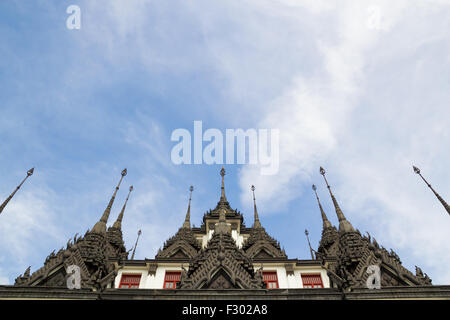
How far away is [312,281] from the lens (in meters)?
22.6

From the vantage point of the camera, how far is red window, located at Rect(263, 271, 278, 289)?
872 inches

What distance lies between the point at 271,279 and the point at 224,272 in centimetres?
991

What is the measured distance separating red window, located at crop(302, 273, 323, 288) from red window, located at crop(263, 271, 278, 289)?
7.63 feet

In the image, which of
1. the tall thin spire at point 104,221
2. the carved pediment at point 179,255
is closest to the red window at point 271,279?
the carved pediment at point 179,255

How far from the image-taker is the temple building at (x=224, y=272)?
460 inches

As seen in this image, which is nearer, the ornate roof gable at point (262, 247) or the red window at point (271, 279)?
the red window at point (271, 279)

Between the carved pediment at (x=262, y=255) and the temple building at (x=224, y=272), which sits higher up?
the carved pediment at (x=262, y=255)

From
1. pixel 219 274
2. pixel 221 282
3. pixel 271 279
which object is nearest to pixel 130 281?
pixel 271 279

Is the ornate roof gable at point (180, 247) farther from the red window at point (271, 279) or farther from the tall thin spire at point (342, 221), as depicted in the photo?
the tall thin spire at point (342, 221)

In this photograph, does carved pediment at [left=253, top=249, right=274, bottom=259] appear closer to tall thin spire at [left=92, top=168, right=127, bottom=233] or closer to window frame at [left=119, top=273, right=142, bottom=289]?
window frame at [left=119, top=273, right=142, bottom=289]

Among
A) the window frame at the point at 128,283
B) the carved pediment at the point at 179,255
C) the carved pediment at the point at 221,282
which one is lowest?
the carved pediment at the point at 221,282
